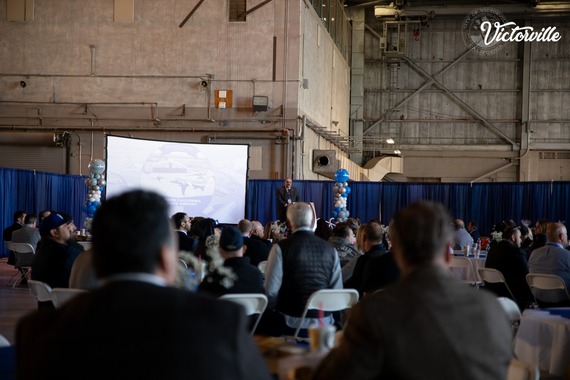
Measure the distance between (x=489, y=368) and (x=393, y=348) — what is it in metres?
Answer: 0.32

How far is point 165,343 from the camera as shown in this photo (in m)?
1.58

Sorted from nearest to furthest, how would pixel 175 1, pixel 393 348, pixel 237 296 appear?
pixel 393 348 → pixel 237 296 → pixel 175 1

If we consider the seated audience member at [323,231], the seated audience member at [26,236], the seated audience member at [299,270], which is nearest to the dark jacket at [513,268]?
the seated audience member at [323,231]

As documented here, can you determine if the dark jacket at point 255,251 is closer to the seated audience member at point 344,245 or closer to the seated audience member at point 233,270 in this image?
the seated audience member at point 344,245

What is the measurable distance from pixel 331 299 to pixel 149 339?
148 inches

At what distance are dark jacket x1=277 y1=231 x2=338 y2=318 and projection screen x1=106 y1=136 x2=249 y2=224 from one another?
32.4 ft

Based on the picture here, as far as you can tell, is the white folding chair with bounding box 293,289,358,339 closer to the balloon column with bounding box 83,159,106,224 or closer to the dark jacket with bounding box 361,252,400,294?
the dark jacket with bounding box 361,252,400,294

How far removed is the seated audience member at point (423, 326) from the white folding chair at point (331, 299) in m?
2.96

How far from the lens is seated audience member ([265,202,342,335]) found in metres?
5.41

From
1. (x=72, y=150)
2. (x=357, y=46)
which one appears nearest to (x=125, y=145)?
(x=72, y=150)

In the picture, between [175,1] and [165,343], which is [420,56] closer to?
[175,1]

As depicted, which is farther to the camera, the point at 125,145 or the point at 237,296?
the point at 125,145

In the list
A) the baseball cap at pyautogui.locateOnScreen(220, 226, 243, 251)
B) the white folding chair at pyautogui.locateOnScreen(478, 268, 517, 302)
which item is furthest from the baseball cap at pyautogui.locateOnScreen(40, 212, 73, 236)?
the white folding chair at pyautogui.locateOnScreen(478, 268, 517, 302)

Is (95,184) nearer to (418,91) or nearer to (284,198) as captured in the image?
(284,198)
